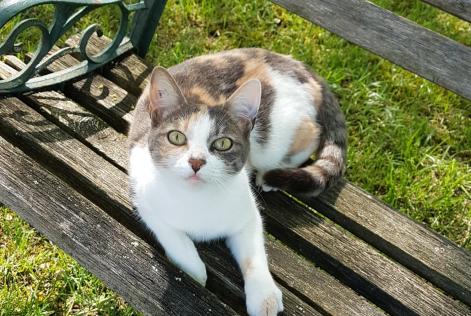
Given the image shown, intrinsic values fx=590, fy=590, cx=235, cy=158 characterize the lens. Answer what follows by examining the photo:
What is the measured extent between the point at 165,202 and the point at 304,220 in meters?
0.50

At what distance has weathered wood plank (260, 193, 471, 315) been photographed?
1.81 m

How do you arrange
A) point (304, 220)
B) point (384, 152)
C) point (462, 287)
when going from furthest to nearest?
point (384, 152)
point (304, 220)
point (462, 287)

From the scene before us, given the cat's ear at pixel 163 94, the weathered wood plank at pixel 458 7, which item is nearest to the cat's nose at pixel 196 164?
the cat's ear at pixel 163 94

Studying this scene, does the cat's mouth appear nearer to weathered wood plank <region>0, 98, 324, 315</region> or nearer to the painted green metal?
weathered wood plank <region>0, 98, 324, 315</region>

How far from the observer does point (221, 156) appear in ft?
5.51

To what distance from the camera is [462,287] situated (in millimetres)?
1849

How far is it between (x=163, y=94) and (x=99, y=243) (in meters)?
0.47

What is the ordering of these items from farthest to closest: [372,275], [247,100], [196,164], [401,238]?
[401,238] → [372,275] → [247,100] → [196,164]

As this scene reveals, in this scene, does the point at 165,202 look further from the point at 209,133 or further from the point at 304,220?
the point at 304,220

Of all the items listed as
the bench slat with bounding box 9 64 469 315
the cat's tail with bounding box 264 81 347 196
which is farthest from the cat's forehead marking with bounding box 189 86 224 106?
the bench slat with bounding box 9 64 469 315

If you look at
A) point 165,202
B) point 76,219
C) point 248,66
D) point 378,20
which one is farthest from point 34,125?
point 378,20

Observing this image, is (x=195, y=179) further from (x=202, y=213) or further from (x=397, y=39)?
(x=397, y=39)

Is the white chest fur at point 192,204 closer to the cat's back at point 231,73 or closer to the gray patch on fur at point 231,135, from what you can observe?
the gray patch on fur at point 231,135

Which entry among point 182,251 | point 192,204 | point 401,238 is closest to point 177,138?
point 192,204
